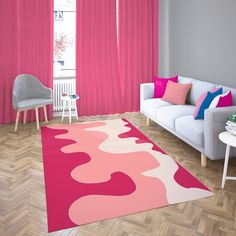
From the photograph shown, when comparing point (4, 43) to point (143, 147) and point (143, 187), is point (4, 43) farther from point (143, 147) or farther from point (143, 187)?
point (143, 187)

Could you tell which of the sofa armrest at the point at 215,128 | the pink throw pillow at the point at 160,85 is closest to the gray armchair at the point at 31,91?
the pink throw pillow at the point at 160,85

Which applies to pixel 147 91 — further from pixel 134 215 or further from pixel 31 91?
pixel 134 215

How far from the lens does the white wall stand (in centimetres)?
422

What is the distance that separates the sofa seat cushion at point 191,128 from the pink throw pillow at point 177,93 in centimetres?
73

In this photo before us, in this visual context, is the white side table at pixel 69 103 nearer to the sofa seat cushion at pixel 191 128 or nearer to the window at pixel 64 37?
the window at pixel 64 37

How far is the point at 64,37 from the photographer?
6016 millimetres

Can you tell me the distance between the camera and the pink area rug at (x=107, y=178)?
255 cm

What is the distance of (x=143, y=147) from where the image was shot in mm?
4020

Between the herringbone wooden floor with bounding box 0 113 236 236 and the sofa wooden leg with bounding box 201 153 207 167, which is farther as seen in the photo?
the sofa wooden leg with bounding box 201 153 207 167

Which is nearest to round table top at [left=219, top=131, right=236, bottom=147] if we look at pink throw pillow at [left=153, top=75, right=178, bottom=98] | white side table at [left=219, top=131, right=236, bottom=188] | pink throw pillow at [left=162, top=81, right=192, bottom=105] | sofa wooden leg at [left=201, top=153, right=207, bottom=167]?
white side table at [left=219, top=131, right=236, bottom=188]

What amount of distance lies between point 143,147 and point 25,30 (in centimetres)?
292

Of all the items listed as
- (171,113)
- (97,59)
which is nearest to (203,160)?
(171,113)

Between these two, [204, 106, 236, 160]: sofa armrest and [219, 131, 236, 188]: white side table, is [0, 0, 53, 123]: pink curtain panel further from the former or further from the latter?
[219, 131, 236, 188]: white side table

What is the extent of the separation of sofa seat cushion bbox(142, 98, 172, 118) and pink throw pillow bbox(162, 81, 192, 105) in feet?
0.34
